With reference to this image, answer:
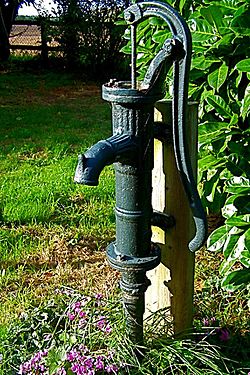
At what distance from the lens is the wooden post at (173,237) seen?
1.74 meters

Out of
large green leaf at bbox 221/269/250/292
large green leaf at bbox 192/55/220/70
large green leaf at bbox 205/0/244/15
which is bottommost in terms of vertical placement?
large green leaf at bbox 221/269/250/292

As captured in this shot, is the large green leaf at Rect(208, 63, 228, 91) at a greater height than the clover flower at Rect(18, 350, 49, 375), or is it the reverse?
the large green leaf at Rect(208, 63, 228, 91)

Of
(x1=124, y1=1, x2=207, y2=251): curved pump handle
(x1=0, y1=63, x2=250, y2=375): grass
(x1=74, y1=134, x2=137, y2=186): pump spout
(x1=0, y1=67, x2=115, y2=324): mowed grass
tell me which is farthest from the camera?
(x1=0, y1=67, x2=115, y2=324): mowed grass

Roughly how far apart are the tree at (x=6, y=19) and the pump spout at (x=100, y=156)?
10230 millimetres

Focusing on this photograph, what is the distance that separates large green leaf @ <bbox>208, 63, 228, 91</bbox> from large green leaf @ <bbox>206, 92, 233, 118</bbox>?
3cm

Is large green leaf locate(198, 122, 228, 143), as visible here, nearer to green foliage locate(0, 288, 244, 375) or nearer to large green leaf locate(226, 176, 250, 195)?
large green leaf locate(226, 176, 250, 195)

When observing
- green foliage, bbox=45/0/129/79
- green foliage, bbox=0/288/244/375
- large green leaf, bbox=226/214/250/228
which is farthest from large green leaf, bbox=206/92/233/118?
green foliage, bbox=45/0/129/79

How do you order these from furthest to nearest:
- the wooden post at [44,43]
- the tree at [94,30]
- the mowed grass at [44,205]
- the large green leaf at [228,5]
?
the wooden post at [44,43]
the tree at [94,30]
the mowed grass at [44,205]
the large green leaf at [228,5]

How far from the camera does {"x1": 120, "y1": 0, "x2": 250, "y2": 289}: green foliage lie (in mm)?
1838

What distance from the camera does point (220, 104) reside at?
1.97m

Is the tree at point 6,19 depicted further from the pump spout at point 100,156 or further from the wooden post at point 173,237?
the pump spout at point 100,156

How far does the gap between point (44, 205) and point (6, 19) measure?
8.63m

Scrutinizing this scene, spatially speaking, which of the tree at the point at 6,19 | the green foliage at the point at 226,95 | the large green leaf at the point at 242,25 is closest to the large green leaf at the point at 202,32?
the green foliage at the point at 226,95

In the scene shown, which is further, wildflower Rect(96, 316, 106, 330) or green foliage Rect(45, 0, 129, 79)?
green foliage Rect(45, 0, 129, 79)
